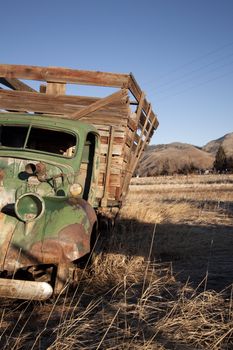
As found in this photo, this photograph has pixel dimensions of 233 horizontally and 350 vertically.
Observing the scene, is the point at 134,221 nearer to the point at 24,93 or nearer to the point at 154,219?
the point at 154,219

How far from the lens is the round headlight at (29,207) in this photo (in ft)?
13.3

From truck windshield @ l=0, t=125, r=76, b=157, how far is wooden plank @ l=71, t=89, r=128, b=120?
0.61 m

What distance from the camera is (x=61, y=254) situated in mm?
3951

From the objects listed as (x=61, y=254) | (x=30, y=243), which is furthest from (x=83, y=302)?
(x=30, y=243)

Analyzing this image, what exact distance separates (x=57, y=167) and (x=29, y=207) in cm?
105

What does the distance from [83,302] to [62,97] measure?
3.97 metres

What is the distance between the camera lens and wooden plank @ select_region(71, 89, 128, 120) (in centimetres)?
666

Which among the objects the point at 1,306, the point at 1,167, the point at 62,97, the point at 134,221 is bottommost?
the point at 1,306

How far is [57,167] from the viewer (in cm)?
506

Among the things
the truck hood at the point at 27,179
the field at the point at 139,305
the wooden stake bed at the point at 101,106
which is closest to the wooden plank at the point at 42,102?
the wooden stake bed at the point at 101,106

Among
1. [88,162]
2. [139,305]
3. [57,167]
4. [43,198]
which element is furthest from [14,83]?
[139,305]

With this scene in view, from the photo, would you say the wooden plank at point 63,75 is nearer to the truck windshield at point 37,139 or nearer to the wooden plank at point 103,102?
the wooden plank at point 103,102

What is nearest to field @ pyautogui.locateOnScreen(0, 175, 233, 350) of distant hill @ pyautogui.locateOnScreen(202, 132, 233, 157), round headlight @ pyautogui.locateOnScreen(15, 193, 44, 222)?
round headlight @ pyautogui.locateOnScreen(15, 193, 44, 222)

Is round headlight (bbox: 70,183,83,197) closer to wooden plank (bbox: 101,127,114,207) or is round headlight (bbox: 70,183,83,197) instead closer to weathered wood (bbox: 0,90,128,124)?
wooden plank (bbox: 101,127,114,207)
